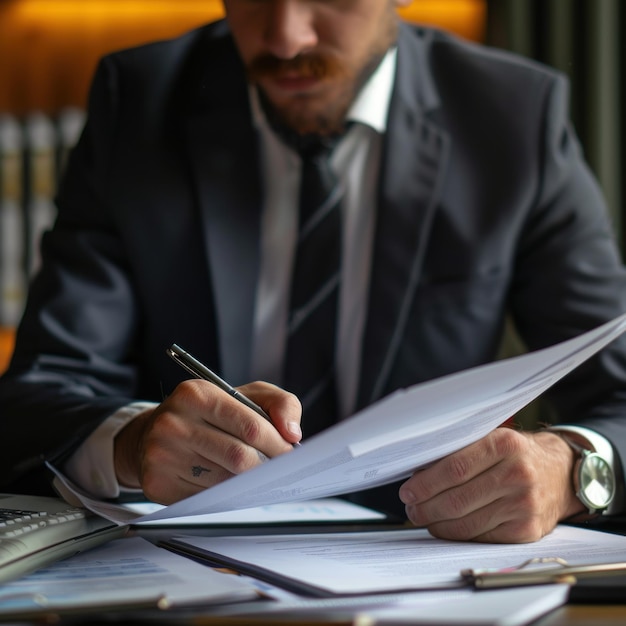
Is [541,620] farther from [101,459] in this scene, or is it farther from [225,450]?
[101,459]

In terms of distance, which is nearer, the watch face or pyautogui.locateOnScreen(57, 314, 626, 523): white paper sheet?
pyautogui.locateOnScreen(57, 314, 626, 523): white paper sheet

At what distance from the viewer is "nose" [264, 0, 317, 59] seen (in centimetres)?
106

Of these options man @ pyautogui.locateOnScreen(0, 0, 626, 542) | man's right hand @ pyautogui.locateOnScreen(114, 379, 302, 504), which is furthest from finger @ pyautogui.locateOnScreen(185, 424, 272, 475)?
man @ pyautogui.locateOnScreen(0, 0, 626, 542)

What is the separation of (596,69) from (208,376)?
159 centimetres

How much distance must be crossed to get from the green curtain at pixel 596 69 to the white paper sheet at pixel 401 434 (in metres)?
1.45

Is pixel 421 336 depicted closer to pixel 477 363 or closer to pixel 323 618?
pixel 477 363

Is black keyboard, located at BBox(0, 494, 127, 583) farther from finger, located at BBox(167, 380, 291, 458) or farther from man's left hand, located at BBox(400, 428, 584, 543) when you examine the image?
man's left hand, located at BBox(400, 428, 584, 543)

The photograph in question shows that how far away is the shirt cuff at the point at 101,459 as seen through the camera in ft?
2.65

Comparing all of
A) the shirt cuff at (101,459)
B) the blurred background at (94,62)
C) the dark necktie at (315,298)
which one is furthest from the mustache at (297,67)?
the blurred background at (94,62)

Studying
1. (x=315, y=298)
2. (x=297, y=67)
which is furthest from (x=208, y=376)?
(x=297, y=67)

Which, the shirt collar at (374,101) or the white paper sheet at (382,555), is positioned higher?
the shirt collar at (374,101)

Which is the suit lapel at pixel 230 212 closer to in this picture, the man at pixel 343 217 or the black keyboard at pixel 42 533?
the man at pixel 343 217

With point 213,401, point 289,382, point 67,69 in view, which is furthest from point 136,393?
point 67,69

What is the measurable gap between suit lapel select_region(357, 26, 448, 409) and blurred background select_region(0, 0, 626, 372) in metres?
0.93
